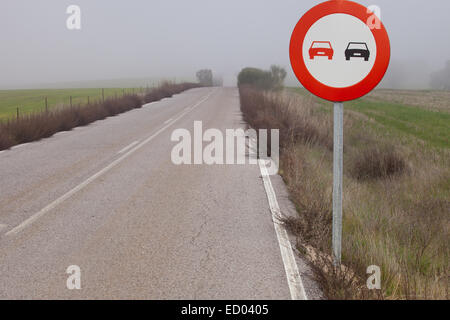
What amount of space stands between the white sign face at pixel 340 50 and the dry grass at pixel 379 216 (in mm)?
→ 1456

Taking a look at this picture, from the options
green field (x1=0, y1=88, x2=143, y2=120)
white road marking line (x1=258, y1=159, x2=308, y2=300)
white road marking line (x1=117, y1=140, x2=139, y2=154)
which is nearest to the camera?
white road marking line (x1=258, y1=159, x2=308, y2=300)

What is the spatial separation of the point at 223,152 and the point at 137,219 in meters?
5.35

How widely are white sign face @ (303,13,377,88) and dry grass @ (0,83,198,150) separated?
10.3m

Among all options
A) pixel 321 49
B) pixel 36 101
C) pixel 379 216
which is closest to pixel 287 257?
pixel 321 49

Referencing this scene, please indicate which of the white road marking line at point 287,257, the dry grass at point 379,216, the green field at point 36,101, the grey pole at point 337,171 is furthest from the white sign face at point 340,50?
the green field at point 36,101

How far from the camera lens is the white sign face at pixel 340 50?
359 centimetres

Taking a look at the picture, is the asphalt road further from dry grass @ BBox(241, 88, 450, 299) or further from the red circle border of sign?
the red circle border of sign

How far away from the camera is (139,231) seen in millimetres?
5363

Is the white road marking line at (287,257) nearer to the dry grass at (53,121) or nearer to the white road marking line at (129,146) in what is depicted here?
the white road marking line at (129,146)

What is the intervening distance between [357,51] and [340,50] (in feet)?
0.41

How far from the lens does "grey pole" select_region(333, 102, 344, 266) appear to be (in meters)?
3.76

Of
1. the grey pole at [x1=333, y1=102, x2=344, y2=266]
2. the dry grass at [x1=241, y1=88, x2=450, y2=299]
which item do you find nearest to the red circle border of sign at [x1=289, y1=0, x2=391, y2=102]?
the grey pole at [x1=333, y1=102, x2=344, y2=266]

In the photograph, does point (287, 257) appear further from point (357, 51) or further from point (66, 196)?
point (66, 196)

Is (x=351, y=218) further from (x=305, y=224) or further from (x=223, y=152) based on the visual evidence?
(x=223, y=152)
